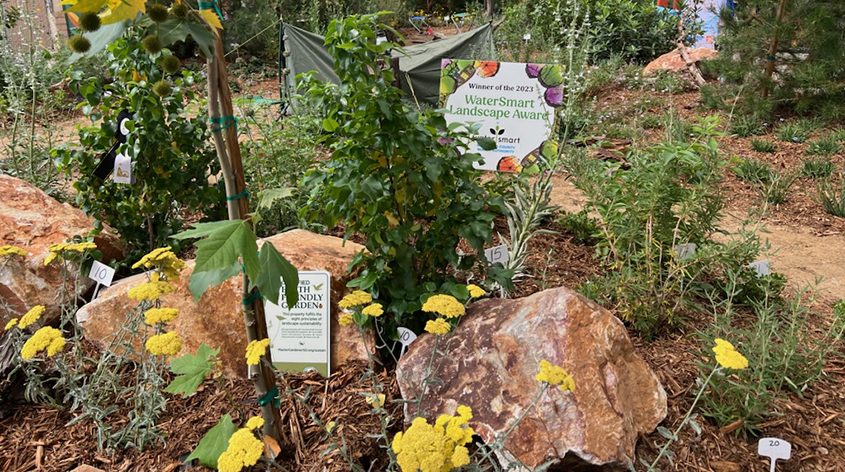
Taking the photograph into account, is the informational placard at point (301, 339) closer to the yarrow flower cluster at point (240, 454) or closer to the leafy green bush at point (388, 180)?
the leafy green bush at point (388, 180)

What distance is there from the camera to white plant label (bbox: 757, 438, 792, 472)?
169cm

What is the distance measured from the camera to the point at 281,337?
7.07 feet

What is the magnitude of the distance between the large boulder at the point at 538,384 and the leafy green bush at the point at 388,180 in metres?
0.23

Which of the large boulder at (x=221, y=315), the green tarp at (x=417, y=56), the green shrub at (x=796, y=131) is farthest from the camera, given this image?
the green tarp at (x=417, y=56)

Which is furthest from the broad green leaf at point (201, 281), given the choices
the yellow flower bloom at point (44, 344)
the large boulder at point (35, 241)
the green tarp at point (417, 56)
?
the green tarp at point (417, 56)

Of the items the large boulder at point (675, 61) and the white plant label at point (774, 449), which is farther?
the large boulder at point (675, 61)

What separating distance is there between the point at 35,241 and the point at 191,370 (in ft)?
4.81

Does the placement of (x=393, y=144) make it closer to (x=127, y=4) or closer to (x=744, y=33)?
(x=127, y=4)

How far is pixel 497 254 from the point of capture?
2561 mm

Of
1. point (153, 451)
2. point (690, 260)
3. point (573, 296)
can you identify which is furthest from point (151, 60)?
point (690, 260)

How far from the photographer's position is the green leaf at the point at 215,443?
1.57 m

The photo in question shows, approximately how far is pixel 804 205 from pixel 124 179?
15.2ft

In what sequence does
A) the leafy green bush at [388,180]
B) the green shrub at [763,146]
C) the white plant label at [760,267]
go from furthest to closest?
the green shrub at [763,146] < the white plant label at [760,267] < the leafy green bush at [388,180]

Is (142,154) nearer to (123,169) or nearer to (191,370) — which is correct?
(123,169)
